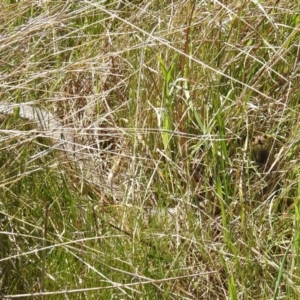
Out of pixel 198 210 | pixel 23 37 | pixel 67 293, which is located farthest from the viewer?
pixel 23 37

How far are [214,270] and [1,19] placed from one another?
2.96 feet

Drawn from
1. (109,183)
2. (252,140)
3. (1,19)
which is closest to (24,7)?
(1,19)

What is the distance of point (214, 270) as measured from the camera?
1851 millimetres

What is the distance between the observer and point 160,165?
213cm

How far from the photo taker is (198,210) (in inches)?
76.8

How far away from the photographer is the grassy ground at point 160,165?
1.81 m

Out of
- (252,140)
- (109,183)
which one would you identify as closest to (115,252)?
(109,183)

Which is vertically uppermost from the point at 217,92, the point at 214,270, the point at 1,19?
the point at 1,19

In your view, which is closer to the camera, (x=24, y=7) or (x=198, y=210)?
(x=198, y=210)

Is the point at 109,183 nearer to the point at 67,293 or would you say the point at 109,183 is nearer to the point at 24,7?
the point at 67,293

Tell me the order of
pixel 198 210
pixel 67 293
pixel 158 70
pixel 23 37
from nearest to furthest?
pixel 67 293 < pixel 198 210 < pixel 23 37 < pixel 158 70

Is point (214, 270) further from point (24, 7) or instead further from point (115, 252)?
point (24, 7)

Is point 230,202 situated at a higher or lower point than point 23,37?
lower

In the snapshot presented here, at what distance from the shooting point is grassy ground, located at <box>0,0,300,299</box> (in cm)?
181
